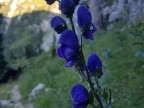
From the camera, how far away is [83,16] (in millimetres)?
3244

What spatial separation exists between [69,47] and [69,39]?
3.1 inches

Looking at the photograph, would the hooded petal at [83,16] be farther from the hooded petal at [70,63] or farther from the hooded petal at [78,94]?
the hooded petal at [78,94]

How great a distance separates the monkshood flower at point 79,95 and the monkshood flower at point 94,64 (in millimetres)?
223

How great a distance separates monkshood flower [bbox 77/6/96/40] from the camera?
3227 millimetres

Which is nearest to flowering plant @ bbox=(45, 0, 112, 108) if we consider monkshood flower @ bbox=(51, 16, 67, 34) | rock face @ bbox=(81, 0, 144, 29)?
monkshood flower @ bbox=(51, 16, 67, 34)

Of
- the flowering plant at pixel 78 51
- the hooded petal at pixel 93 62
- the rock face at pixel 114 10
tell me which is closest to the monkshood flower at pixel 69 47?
the flowering plant at pixel 78 51

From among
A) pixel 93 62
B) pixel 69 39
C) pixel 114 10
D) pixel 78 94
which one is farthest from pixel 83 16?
pixel 114 10

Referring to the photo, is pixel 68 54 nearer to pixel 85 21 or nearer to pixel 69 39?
pixel 69 39

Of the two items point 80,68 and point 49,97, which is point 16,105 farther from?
point 80,68

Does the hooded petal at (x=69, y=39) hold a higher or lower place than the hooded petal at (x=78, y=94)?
higher

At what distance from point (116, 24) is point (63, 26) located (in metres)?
18.6

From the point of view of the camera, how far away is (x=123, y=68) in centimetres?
1053

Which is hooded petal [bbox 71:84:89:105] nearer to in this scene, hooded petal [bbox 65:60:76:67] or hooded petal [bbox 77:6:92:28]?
hooded petal [bbox 65:60:76:67]

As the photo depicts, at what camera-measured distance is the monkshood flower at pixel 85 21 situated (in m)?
3.23
